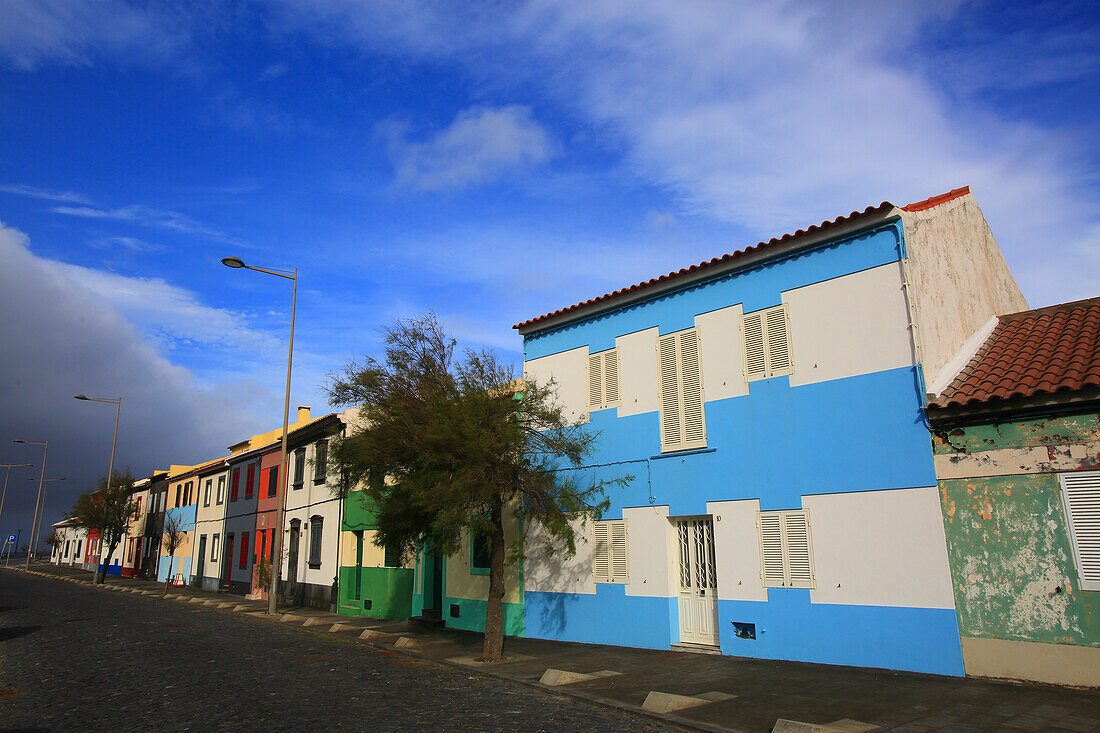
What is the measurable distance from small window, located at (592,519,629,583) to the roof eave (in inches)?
179

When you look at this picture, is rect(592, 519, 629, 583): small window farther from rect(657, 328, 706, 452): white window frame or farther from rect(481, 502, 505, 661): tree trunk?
rect(481, 502, 505, 661): tree trunk

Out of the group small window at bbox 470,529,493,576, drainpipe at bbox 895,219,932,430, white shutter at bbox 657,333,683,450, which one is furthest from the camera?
small window at bbox 470,529,493,576

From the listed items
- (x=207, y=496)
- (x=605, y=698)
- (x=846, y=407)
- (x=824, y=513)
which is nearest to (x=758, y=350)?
(x=846, y=407)

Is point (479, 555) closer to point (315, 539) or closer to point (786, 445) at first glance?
point (786, 445)

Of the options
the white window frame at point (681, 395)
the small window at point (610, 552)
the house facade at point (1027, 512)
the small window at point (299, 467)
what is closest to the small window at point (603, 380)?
the white window frame at point (681, 395)

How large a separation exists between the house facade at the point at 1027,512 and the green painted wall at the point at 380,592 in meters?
14.6

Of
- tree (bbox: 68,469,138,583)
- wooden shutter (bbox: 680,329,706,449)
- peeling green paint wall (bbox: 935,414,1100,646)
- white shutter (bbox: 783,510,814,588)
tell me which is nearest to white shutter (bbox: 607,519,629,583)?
wooden shutter (bbox: 680,329,706,449)

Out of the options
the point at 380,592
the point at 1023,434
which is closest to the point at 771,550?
the point at 1023,434

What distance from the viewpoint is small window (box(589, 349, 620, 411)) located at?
14.3 metres

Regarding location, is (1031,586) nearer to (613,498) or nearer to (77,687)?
(613,498)

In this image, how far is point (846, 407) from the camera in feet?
35.4

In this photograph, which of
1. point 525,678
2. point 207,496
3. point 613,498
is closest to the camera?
point 525,678

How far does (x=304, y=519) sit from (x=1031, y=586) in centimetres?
2359

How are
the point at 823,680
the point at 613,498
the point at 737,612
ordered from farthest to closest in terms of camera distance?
1. the point at 613,498
2. the point at 737,612
3. the point at 823,680
